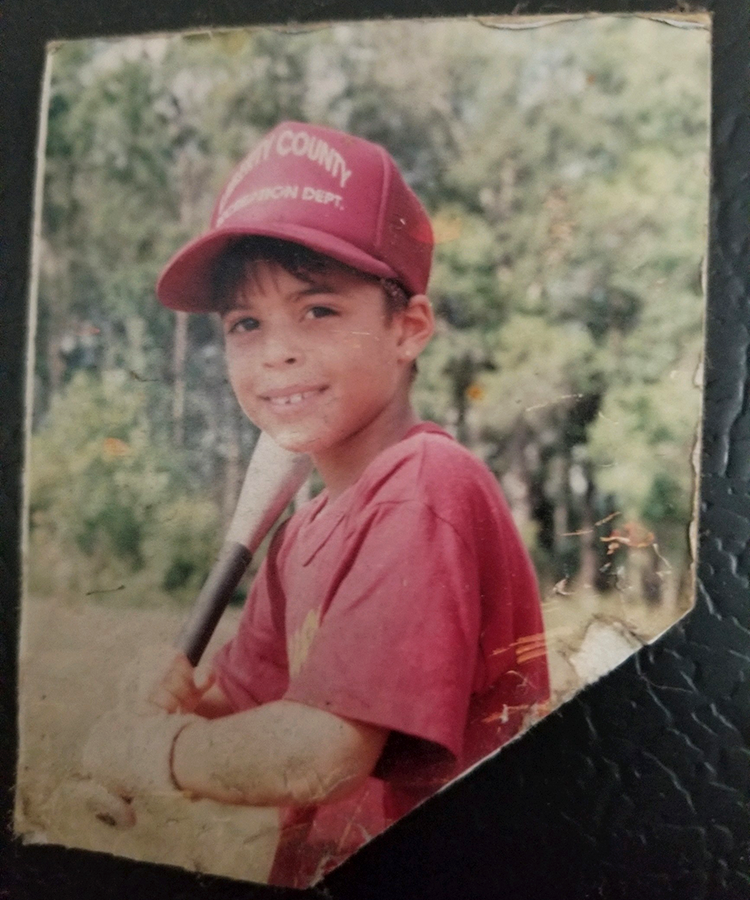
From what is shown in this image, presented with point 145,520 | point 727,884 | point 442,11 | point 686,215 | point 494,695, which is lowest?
point 727,884

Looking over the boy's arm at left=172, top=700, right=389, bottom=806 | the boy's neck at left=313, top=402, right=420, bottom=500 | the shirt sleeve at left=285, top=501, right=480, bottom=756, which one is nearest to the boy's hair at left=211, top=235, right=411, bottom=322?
the boy's neck at left=313, top=402, right=420, bottom=500

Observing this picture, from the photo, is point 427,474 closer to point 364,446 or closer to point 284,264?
point 364,446

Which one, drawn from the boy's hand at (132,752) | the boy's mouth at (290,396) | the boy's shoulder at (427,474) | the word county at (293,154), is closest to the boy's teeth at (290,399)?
the boy's mouth at (290,396)

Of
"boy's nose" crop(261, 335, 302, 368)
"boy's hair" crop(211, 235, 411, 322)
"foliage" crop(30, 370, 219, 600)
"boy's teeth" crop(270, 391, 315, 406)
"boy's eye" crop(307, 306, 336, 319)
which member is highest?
"boy's hair" crop(211, 235, 411, 322)

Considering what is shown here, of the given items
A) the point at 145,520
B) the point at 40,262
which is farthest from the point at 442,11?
the point at 145,520

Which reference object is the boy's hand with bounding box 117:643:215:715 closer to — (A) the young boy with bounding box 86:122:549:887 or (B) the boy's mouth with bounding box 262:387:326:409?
(A) the young boy with bounding box 86:122:549:887

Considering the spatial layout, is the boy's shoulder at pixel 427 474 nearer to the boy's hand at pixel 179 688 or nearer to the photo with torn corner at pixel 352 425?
the photo with torn corner at pixel 352 425

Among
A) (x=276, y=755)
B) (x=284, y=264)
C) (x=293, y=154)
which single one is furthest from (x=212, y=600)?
(x=293, y=154)

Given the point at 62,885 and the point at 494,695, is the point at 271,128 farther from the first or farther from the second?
the point at 62,885
